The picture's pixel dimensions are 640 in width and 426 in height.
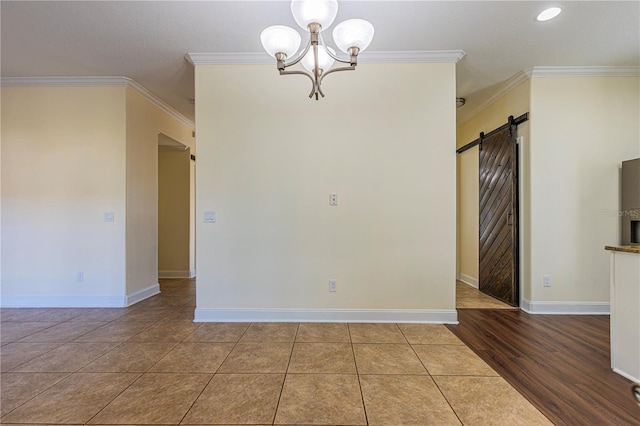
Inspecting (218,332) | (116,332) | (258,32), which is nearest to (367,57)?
(258,32)

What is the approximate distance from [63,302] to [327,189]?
3.63 meters

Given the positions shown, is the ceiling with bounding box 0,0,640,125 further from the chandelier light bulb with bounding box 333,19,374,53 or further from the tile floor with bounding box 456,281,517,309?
the tile floor with bounding box 456,281,517,309

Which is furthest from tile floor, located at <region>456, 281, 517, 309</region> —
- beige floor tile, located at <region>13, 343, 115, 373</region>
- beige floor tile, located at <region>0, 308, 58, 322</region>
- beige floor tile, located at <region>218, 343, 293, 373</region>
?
beige floor tile, located at <region>0, 308, 58, 322</region>

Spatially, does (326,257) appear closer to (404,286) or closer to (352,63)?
(404,286)

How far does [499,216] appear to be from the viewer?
12.4 ft

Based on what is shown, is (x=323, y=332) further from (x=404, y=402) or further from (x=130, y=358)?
(x=130, y=358)

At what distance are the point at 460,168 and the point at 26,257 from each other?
655 cm

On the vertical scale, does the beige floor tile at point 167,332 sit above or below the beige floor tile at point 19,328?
below

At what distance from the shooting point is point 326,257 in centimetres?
301

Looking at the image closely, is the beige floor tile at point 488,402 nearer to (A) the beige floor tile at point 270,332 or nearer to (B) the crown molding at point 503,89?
(A) the beige floor tile at point 270,332

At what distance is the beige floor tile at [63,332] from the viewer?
256 centimetres

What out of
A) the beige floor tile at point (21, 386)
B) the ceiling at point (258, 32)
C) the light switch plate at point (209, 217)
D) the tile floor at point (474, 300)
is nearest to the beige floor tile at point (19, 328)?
the beige floor tile at point (21, 386)

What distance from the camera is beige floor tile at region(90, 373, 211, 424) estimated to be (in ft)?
5.15

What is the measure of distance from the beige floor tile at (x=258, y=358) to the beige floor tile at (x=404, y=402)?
66 centimetres
